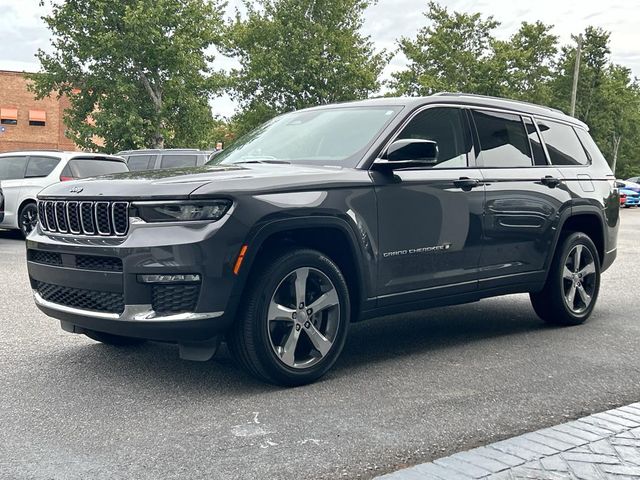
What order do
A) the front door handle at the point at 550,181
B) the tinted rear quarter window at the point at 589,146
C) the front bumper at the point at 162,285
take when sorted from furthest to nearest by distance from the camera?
the tinted rear quarter window at the point at 589,146
the front door handle at the point at 550,181
the front bumper at the point at 162,285

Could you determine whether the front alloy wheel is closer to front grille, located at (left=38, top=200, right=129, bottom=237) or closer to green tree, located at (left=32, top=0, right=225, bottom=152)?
front grille, located at (left=38, top=200, right=129, bottom=237)

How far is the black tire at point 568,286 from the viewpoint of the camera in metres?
6.48

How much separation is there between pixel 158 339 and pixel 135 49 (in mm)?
35281

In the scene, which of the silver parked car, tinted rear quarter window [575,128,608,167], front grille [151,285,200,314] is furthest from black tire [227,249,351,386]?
the silver parked car

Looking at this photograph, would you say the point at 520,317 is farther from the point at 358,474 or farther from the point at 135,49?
the point at 135,49

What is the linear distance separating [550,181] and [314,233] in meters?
2.50

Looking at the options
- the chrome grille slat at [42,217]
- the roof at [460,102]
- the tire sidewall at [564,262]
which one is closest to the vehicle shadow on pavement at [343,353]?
the tire sidewall at [564,262]

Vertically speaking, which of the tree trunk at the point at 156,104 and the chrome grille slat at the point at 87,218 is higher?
the tree trunk at the point at 156,104

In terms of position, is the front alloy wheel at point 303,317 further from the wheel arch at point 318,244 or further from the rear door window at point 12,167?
the rear door window at point 12,167

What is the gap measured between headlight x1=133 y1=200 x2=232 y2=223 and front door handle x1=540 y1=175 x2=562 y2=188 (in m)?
3.08

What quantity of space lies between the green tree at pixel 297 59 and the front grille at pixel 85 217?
3742 centimetres

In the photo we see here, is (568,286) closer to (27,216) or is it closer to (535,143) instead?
(535,143)

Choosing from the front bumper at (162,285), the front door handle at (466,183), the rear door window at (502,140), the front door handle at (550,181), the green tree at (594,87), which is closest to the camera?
the front bumper at (162,285)

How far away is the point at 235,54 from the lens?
4497 cm
